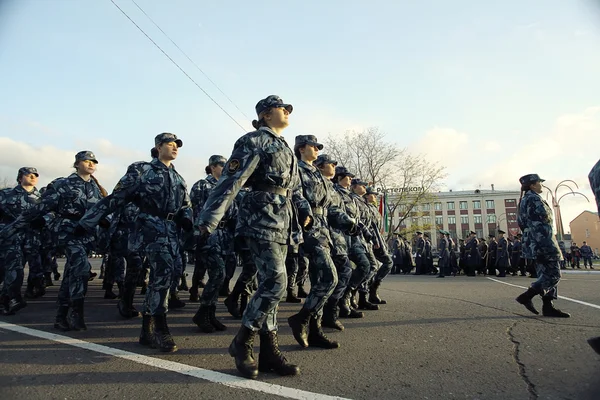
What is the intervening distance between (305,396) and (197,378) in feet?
2.92

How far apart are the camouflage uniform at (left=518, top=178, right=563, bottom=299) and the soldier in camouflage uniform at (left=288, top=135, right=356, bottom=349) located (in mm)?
3260

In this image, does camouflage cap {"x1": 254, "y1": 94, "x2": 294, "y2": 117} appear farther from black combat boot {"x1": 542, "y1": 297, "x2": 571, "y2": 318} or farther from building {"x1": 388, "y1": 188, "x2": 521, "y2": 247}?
building {"x1": 388, "y1": 188, "x2": 521, "y2": 247}

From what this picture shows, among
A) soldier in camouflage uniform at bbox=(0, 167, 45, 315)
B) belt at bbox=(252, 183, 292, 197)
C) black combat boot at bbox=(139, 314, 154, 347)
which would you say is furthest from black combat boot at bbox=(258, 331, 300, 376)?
soldier in camouflage uniform at bbox=(0, 167, 45, 315)

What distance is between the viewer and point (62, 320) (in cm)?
466

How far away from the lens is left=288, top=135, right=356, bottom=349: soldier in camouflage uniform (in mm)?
3893

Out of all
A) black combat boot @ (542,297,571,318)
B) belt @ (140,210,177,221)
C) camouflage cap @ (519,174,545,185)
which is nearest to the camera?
belt @ (140,210,177,221)

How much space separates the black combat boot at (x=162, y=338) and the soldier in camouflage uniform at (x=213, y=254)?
83 cm

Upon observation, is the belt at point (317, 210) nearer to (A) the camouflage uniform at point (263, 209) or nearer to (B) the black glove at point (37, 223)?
(A) the camouflage uniform at point (263, 209)

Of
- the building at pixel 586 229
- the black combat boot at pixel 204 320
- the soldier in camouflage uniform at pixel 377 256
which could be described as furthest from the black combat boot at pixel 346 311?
the building at pixel 586 229

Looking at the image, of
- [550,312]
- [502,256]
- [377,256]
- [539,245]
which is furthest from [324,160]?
[502,256]

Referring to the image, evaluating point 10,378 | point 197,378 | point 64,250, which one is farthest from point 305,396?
point 64,250

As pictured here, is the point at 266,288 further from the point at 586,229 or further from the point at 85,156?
the point at 586,229

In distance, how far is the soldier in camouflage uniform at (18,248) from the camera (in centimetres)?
597

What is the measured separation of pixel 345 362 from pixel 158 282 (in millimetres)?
1973
